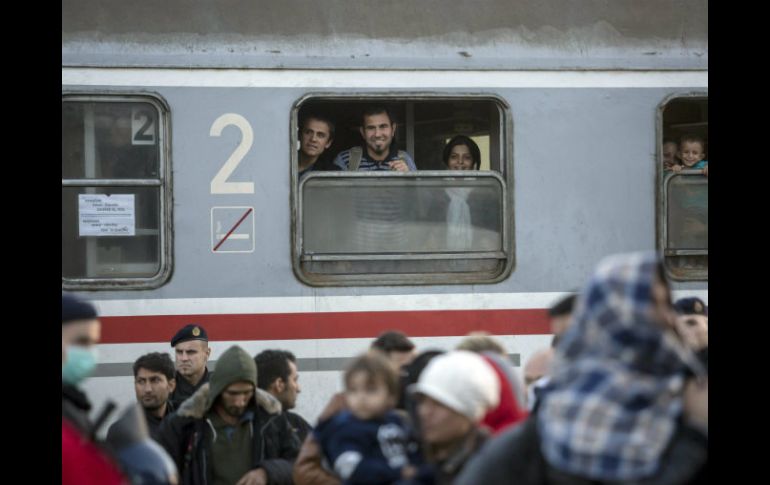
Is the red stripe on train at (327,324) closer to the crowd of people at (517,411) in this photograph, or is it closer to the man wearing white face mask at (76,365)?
the crowd of people at (517,411)

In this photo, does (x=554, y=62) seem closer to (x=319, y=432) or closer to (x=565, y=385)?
(x=319, y=432)

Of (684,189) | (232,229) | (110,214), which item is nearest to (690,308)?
(684,189)

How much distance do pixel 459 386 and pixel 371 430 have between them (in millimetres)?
563

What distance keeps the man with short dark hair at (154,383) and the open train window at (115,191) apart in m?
0.40

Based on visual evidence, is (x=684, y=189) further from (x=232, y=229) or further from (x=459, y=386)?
(x=459, y=386)

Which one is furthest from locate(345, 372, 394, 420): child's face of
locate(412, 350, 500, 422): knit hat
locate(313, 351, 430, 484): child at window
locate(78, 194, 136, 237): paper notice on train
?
locate(78, 194, 136, 237): paper notice on train

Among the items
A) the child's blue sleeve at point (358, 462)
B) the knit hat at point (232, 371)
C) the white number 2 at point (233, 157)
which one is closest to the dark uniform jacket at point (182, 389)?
the knit hat at point (232, 371)

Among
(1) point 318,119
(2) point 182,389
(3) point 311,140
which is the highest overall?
(1) point 318,119

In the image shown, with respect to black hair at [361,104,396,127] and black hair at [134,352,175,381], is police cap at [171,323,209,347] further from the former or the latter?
black hair at [361,104,396,127]

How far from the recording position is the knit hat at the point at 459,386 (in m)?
3.34

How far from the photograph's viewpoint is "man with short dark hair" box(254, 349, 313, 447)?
18.7ft

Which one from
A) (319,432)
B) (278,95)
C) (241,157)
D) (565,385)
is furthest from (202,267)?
(565,385)

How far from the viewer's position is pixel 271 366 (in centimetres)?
582

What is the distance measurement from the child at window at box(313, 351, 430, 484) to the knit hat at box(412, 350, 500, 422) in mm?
394
